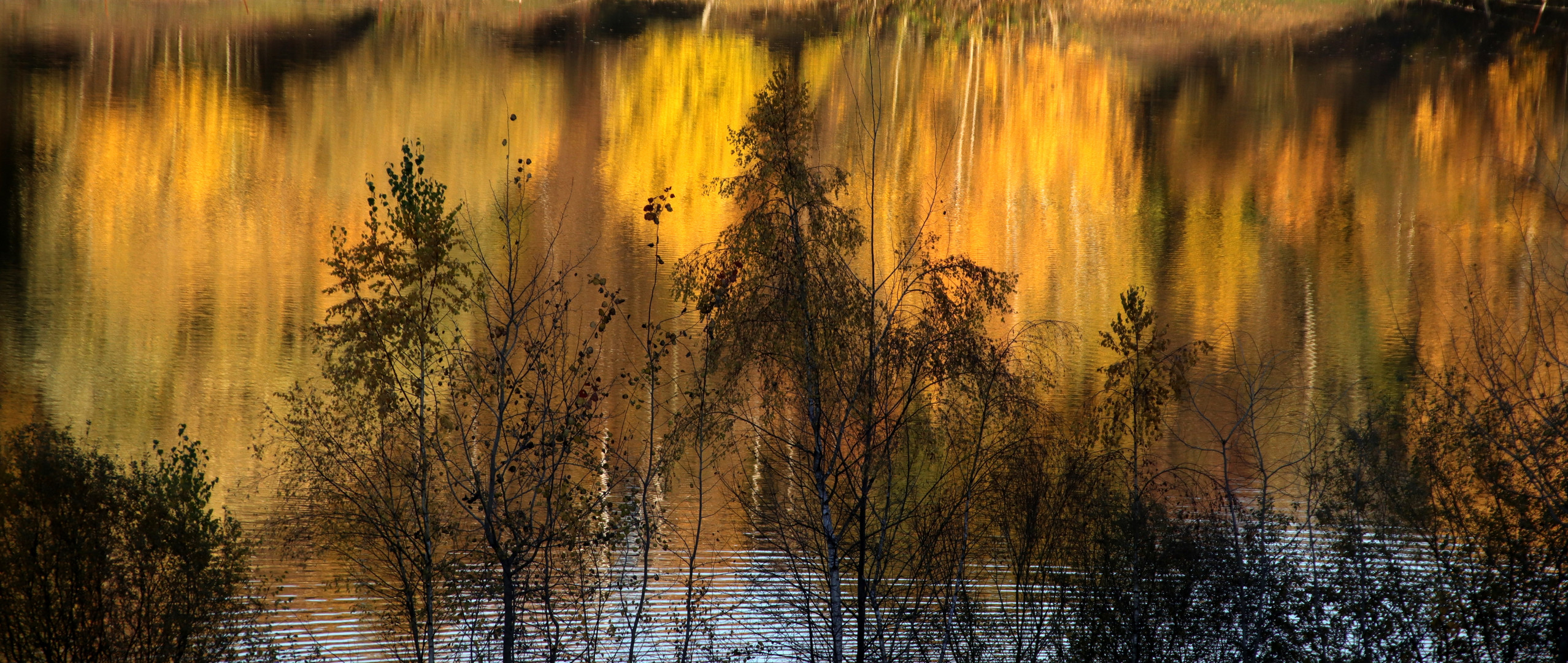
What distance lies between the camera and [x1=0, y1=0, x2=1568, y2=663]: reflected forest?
12.4 meters

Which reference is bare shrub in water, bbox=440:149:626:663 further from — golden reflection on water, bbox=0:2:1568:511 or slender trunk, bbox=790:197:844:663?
golden reflection on water, bbox=0:2:1568:511

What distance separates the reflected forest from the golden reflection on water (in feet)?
1.12

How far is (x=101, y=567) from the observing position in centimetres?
1547

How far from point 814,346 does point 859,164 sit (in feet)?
130

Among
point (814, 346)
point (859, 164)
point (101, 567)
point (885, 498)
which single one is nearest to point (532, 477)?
point (814, 346)

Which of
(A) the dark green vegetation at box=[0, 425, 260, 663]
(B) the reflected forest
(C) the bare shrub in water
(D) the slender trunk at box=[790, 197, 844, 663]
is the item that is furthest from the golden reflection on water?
(D) the slender trunk at box=[790, 197, 844, 663]

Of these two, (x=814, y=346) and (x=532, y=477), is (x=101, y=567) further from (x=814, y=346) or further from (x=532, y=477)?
(x=814, y=346)

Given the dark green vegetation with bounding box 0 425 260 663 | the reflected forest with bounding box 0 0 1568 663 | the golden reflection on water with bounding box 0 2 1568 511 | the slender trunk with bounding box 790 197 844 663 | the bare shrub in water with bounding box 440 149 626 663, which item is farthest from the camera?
the golden reflection on water with bounding box 0 2 1568 511

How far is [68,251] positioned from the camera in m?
55.6

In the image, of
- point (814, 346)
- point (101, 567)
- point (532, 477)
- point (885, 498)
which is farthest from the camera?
point (885, 498)

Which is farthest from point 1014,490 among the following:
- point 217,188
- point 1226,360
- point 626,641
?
point 217,188

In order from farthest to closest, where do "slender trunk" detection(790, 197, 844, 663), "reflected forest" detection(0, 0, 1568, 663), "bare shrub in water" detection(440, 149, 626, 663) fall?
"reflected forest" detection(0, 0, 1568, 663), "bare shrub in water" detection(440, 149, 626, 663), "slender trunk" detection(790, 197, 844, 663)

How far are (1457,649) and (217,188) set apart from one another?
6545cm

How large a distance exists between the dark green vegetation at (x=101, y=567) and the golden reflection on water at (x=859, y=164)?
85.9ft
